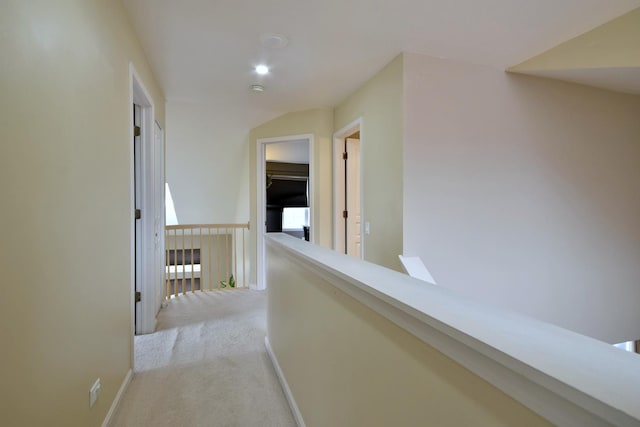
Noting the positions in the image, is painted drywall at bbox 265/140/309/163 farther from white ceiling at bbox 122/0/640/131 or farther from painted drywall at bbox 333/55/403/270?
white ceiling at bbox 122/0/640/131

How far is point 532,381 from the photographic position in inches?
18.5

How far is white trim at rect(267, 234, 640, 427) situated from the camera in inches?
15.8

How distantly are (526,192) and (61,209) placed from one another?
10.9 ft

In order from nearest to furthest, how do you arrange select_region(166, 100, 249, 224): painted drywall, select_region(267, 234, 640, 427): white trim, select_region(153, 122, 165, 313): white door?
select_region(267, 234, 640, 427): white trim < select_region(153, 122, 165, 313): white door < select_region(166, 100, 249, 224): painted drywall

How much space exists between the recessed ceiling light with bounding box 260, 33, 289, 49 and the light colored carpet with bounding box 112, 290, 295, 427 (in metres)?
2.42

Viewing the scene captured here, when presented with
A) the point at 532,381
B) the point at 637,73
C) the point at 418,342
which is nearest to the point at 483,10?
the point at 637,73

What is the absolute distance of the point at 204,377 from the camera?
2.31 meters

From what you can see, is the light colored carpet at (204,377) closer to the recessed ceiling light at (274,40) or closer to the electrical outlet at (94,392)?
the electrical outlet at (94,392)

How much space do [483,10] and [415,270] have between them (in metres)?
1.77

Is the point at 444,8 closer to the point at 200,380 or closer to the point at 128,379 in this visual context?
the point at 200,380

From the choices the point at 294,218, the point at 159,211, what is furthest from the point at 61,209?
the point at 294,218

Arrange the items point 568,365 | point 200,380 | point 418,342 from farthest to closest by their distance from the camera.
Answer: point 200,380 → point 418,342 → point 568,365

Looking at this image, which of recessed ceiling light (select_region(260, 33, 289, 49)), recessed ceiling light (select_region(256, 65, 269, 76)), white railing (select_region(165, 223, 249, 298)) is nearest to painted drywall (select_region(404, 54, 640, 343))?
recessed ceiling light (select_region(260, 33, 289, 49))

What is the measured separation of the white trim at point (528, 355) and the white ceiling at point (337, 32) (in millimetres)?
1947
